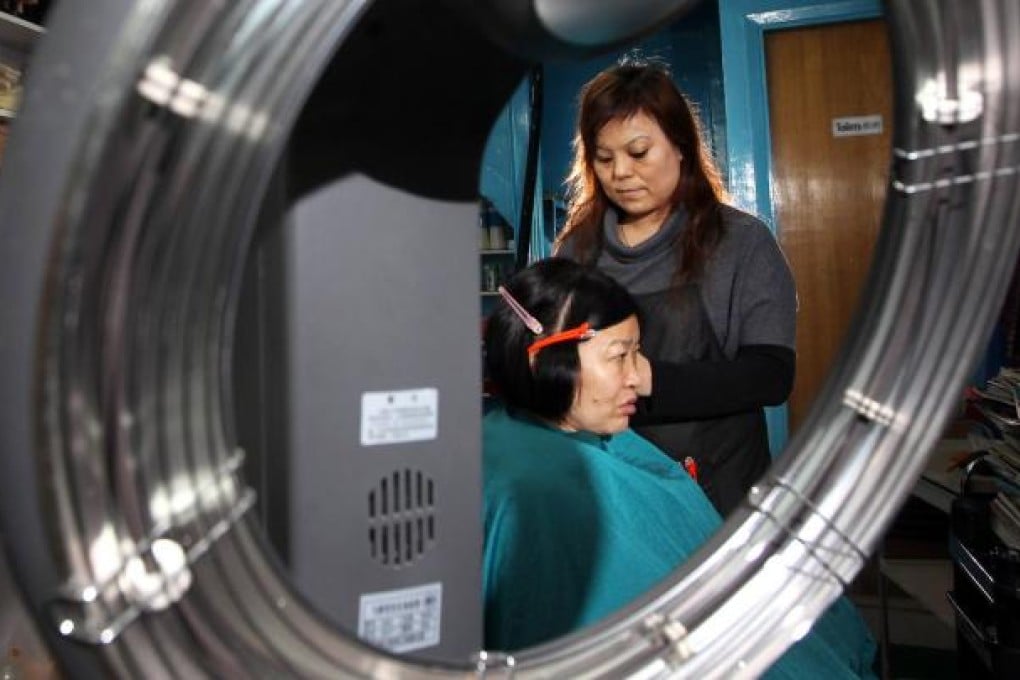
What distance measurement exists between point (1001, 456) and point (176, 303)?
64.8 inches

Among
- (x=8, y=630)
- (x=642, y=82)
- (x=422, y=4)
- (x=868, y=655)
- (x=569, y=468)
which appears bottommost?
(x=868, y=655)

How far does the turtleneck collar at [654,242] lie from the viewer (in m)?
1.49

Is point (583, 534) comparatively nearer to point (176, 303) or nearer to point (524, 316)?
point (524, 316)

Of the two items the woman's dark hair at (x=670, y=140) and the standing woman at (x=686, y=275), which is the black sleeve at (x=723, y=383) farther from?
the woman's dark hair at (x=670, y=140)

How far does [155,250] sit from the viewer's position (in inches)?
13.4

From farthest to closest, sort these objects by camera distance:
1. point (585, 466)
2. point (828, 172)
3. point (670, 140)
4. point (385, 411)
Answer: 1. point (828, 172)
2. point (670, 140)
3. point (585, 466)
4. point (385, 411)

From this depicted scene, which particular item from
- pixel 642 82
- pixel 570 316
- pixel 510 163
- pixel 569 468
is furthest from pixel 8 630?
pixel 510 163

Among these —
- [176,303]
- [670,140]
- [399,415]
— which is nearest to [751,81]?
[670,140]

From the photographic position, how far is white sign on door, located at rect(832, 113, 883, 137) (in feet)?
9.36

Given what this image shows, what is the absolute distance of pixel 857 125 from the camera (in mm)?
2867

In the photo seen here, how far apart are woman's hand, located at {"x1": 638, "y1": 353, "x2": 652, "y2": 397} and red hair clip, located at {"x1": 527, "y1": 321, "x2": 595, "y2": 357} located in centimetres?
9

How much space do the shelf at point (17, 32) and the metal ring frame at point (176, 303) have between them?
130 cm

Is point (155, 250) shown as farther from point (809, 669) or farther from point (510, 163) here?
point (510, 163)

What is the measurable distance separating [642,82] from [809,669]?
0.95 metres
